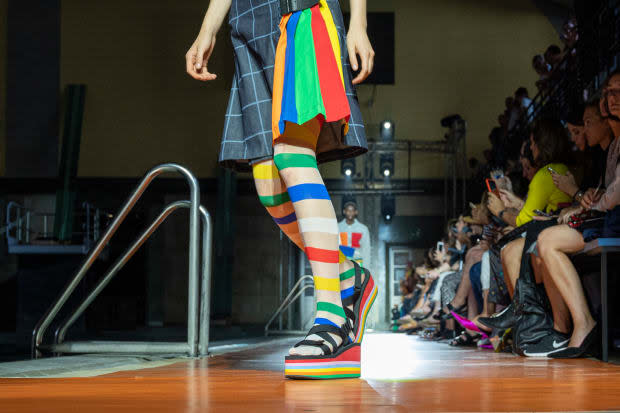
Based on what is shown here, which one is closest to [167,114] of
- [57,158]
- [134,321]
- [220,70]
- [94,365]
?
[220,70]

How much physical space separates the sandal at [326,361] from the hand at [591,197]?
1344mm

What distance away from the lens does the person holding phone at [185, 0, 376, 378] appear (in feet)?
4.26

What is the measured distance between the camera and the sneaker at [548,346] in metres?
2.09

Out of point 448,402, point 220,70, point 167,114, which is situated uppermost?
point 220,70

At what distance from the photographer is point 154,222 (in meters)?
2.51

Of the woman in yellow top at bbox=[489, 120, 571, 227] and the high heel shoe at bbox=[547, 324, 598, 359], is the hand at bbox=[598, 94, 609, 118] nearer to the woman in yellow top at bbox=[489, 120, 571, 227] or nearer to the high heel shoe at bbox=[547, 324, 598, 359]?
the woman in yellow top at bbox=[489, 120, 571, 227]

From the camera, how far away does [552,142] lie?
113 inches

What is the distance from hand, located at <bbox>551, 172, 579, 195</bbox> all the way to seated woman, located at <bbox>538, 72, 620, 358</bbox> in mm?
279

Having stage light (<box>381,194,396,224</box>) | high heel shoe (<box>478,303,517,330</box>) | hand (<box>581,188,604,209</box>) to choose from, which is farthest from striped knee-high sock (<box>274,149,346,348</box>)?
stage light (<box>381,194,396,224</box>)

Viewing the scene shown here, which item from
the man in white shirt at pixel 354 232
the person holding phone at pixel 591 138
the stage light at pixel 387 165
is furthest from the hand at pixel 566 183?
the stage light at pixel 387 165

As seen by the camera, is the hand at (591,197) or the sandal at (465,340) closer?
the hand at (591,197)

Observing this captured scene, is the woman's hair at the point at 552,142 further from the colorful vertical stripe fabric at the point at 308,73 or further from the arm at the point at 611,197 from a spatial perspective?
the colorful vertical stripe fabric at the point at 308,73

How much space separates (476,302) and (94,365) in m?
2.63

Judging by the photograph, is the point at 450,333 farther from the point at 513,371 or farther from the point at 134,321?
the point at 134,321
